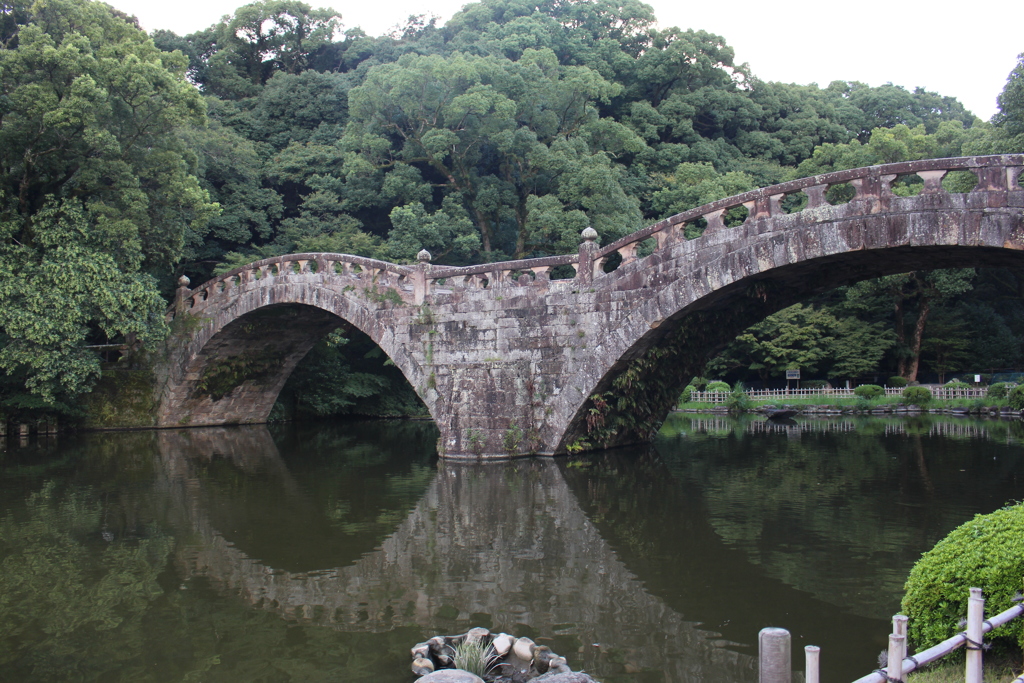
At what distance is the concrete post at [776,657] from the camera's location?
290 centimetres

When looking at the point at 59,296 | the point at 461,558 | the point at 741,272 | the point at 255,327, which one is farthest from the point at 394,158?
the point at 461,558

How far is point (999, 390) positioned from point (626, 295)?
1817cm

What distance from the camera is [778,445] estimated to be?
16672mm

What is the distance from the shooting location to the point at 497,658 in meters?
5.02

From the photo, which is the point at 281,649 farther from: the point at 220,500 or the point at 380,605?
the point at 220,500

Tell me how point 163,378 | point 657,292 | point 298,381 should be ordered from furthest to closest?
point 298,381, point 163,378, point 657,292

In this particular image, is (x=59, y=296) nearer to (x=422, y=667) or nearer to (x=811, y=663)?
(x=422, y=667)

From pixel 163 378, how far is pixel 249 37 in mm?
23809

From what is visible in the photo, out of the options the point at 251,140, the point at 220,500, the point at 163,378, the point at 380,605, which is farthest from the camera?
the point at 251,140

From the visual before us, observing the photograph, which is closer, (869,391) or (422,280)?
(422,280)

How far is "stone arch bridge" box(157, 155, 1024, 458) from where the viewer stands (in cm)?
991

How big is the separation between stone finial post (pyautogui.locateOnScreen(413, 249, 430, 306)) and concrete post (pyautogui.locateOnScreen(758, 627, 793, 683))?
40.3 ft

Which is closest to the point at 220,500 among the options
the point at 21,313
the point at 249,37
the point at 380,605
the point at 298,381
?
the point at 380,605

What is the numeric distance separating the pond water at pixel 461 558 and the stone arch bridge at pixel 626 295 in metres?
1.07
